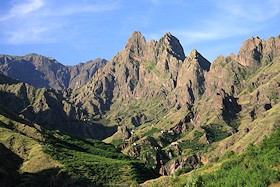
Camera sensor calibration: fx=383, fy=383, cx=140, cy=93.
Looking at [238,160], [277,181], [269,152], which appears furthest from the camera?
[238,160]

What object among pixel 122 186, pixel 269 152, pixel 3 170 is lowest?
pixel 269 152

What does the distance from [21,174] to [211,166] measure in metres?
124

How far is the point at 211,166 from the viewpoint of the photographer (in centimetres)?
10025

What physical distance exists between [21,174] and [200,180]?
139232mm

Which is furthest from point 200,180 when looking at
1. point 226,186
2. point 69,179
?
point 69,179

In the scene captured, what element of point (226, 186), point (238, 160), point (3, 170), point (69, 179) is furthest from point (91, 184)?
point (226, 186)

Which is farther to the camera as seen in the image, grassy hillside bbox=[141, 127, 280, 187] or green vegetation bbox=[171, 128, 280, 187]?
green vegetation bbox=[171, 128, 280, 187]

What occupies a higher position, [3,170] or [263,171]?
[3,170]

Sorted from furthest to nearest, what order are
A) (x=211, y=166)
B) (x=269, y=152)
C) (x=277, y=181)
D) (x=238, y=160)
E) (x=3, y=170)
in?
(x=3, y=170) < (x=211, y=166) < (x=238, y=160) < (x=269, y=152) < (x=277, y=181)

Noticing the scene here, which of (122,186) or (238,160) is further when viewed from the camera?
(122,186)

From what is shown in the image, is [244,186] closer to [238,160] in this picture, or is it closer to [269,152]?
[269,152]

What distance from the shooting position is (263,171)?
220 ft

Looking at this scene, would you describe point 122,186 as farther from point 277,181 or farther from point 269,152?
point 277,181

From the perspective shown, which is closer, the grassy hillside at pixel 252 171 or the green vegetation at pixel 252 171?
the grassy hillside at pixel 252 171
